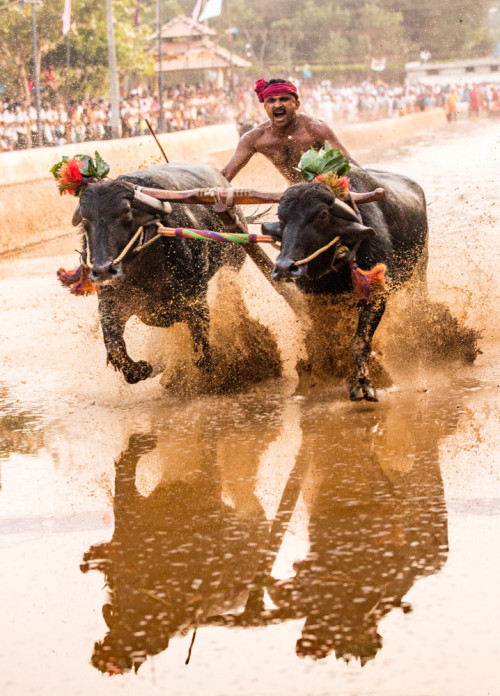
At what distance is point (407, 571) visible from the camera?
447 cm

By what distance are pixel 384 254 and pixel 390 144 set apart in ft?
109

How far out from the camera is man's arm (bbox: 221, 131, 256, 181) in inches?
322

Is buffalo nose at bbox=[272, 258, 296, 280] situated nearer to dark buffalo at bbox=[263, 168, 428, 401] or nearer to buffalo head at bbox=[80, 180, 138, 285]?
dark buffalo at bbox=[263, 168, 428, 401]

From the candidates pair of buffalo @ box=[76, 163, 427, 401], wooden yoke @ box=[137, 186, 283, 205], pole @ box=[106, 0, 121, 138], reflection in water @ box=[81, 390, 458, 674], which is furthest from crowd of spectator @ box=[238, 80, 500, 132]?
reflection in water @ box=[81, 390, 458, 674]

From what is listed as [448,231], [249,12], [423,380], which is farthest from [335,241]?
[249,12]

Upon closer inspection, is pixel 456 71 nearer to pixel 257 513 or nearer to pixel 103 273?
pixel 103 273

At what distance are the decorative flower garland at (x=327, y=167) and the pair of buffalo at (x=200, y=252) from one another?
12cm

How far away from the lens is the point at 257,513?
525 cm

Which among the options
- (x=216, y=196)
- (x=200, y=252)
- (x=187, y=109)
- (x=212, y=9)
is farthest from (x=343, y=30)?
(x=216, y=196)

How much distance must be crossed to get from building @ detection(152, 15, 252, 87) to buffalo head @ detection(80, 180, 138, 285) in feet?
165

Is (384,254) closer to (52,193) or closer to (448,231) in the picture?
(448,231)

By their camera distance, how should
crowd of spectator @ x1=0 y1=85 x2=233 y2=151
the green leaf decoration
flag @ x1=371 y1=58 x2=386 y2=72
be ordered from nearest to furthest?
the green leaf decoration
crowd of spectator @ x1=0 y1=85 x2=233 y2=151
flag @ x1=371 y1=58 x2=386 y2=72

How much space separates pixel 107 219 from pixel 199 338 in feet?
3.56

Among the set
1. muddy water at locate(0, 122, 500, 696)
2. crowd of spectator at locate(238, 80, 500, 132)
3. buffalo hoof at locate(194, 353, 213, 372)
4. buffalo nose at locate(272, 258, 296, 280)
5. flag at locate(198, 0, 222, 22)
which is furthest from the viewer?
crowd of spectator at locate(238, 80, 500, 132)
